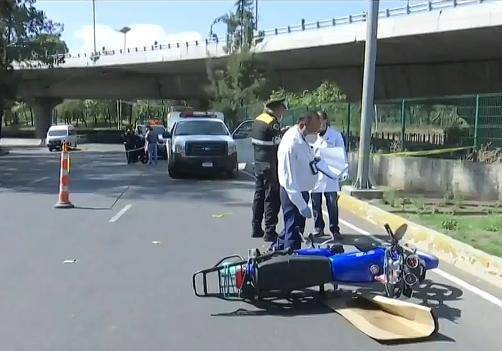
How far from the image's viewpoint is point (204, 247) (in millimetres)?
9773

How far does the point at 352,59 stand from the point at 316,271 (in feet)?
136

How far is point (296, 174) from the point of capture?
8117 millimetres

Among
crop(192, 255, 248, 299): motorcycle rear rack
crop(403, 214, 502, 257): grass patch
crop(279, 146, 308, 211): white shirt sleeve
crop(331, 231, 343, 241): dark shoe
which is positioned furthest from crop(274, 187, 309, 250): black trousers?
crop(403, 214, 502, 257): grass patch

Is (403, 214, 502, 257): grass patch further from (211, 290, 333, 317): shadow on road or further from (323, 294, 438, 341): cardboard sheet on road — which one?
(211, 290, 333, 317): shadow on road

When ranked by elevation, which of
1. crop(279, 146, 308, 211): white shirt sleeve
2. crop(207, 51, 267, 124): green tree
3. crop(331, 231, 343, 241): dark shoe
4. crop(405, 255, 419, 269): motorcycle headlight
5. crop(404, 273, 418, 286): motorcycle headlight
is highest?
crop(207, 51, 267, 124): green tree

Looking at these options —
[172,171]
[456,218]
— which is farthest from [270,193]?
[172,171]

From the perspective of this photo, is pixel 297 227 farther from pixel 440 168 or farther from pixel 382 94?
pixel 382 94

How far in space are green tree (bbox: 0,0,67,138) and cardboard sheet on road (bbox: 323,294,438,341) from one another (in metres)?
39.2

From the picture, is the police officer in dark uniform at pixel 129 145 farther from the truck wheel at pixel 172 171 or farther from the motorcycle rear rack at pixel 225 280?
the motorcycle rear rack at pixel 225 280

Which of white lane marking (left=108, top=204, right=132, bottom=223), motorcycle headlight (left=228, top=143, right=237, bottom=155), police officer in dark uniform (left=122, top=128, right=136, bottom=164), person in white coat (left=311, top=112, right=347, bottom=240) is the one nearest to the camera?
person in white coat (left=311, top=112, right=347, bottom=240)

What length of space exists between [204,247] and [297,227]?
1.79 metres

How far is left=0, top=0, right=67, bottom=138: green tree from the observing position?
4541cm

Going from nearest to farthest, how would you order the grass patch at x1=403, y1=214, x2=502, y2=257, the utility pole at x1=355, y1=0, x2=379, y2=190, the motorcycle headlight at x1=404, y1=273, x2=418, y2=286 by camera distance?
the motorcycle headlight at x1=404, y1=273, x2=418, y2=286
the grass patch at x1=403, y1=214, x2=502, y2=257
the utility pole at x1=355, y1=0, x2=379, y2=190

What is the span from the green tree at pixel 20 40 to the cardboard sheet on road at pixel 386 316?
3924 cm
